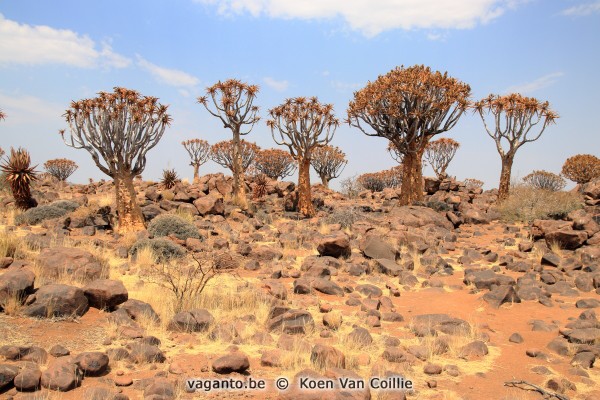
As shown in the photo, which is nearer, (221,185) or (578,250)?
(578,250)

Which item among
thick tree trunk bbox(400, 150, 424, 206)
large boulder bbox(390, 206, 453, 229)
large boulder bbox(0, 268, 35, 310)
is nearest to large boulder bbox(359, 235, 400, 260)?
large boulder bbox(390, 206, 453, 229)

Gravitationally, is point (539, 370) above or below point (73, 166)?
below

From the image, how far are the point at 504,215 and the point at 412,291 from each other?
1069 centimetres

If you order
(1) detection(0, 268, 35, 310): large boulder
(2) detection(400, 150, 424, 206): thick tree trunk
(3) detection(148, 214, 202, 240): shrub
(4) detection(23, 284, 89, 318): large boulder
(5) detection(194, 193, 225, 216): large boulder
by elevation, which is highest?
(2) detection(400, 150, 424, 206): thick tree trunk

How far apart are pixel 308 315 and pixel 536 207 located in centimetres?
1372

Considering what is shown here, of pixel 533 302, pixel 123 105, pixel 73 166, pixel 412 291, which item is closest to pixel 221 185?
pixel 123 105

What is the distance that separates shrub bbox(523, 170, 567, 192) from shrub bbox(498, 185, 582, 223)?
17.1 meters

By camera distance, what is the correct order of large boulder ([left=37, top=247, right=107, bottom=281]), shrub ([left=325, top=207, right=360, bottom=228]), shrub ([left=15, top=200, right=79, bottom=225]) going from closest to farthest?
large boulder ([left=37, top=247, right=107, bottom=281]) < shrub ([left=15, top=200, right=79, bottom=225]) < shrub ([left=325, top=207, right=360, bottom=228])

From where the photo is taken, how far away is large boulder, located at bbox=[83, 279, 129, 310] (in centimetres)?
645

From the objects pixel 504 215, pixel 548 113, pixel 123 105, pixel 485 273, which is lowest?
pixel 485 273

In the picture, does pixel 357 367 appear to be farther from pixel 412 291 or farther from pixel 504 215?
pixel 504 215

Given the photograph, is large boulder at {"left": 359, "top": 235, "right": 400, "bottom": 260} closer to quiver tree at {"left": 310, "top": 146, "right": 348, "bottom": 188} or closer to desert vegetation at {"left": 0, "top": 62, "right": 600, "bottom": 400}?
desert vegetation at {"left": 0, "top": 62, "right": 600, "bottom": 400}

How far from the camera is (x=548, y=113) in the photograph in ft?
65.4

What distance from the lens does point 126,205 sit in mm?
13953
